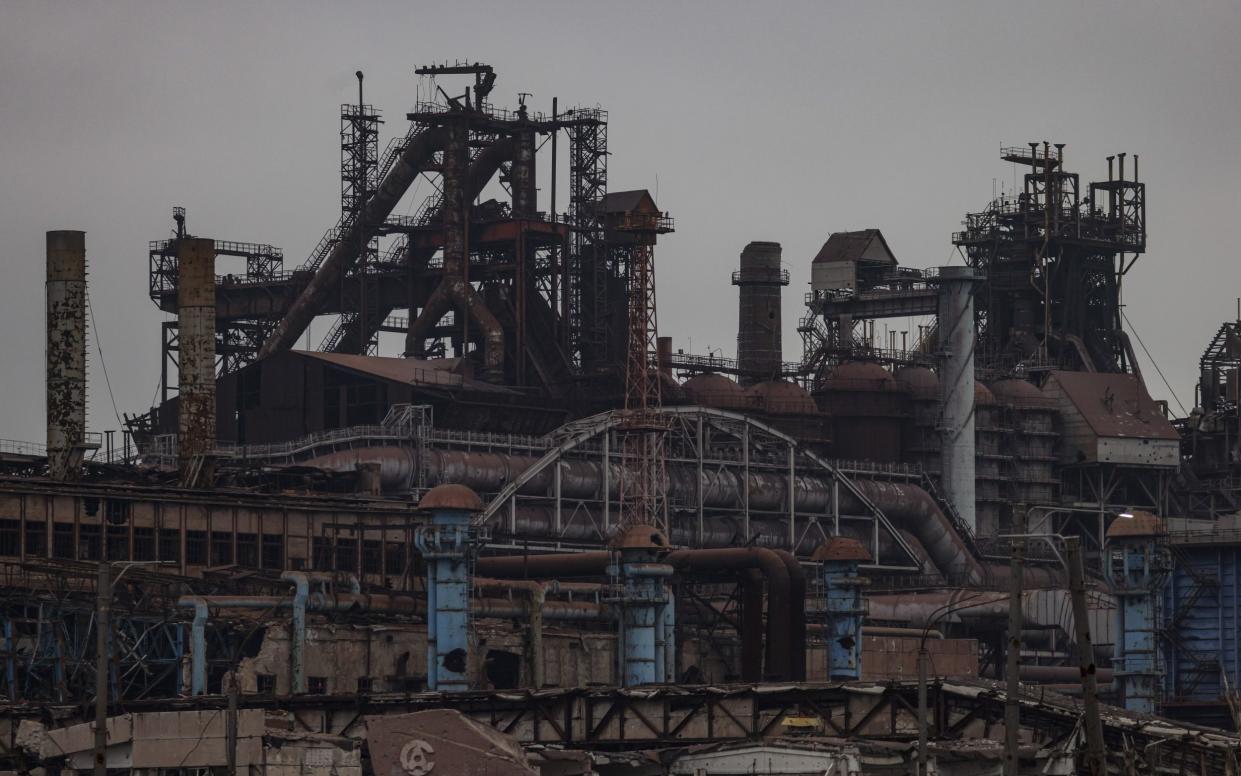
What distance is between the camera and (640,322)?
104 metres

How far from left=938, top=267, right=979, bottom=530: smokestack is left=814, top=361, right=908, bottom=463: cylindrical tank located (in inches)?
92.6

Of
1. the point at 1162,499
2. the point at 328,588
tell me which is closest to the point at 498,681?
the point at 328,588

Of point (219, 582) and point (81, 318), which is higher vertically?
point (81, 318)

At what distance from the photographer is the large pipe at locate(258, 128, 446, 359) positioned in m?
122

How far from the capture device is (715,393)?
122 metres

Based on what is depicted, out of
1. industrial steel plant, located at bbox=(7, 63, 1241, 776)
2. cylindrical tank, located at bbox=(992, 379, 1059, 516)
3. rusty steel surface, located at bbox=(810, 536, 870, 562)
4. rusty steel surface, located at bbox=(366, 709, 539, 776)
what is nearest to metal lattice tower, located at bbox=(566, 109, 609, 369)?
industrial steel plant, located at bbox=(7, 63, 1241, 776)

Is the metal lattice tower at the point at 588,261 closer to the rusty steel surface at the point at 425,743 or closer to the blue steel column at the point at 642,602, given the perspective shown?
the blue steel column at the point at 642,602

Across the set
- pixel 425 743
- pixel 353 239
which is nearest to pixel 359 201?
pixel 353 239

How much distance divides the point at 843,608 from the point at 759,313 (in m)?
46.9

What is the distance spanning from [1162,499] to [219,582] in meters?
61.9

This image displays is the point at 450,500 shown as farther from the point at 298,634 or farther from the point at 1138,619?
the point at 1138,619

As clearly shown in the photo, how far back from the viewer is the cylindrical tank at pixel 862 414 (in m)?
126

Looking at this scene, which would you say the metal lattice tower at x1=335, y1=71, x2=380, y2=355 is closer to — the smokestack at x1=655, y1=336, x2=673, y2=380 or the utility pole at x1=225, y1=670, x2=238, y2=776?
the smokestack at x1=655, y1=336, x2=673, y2=380

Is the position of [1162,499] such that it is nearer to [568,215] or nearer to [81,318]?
[568,215]
